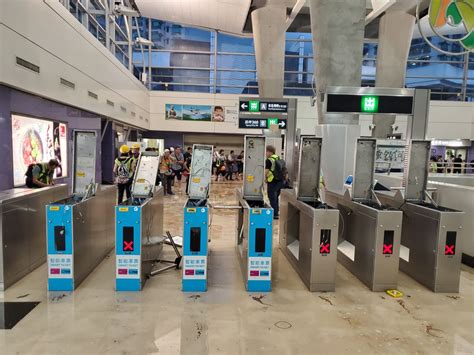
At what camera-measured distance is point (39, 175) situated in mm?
5465

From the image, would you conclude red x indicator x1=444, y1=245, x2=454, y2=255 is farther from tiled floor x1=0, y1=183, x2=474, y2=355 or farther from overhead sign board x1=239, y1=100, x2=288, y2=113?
overhead sign board x1=239, y1=100, x2=288, y2=113

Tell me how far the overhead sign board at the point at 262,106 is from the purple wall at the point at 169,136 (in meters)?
9.85

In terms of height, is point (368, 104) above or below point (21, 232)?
above

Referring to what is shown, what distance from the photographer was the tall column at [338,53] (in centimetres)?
647

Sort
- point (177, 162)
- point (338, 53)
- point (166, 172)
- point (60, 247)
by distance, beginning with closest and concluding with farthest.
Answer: point (60, 247) → point (338, 53) → point (166, 172) → point (177, 162)

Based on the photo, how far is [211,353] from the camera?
8.80 ft

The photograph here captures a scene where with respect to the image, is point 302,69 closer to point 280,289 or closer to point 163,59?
point 163,59

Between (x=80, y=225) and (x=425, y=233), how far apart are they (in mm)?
3966

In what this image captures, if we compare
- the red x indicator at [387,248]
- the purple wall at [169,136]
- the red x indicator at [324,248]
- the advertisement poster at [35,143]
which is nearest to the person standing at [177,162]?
the advertisement poster at [35,143]

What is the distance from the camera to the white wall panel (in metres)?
5.27

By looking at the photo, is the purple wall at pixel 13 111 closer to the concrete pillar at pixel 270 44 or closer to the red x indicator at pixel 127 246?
the red x indicator at pixel 127 246

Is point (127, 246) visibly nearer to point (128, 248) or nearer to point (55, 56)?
point (128, 248)

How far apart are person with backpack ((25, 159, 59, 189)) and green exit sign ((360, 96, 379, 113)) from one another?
4.66 meters

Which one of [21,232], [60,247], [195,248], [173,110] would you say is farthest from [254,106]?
[173,110]
